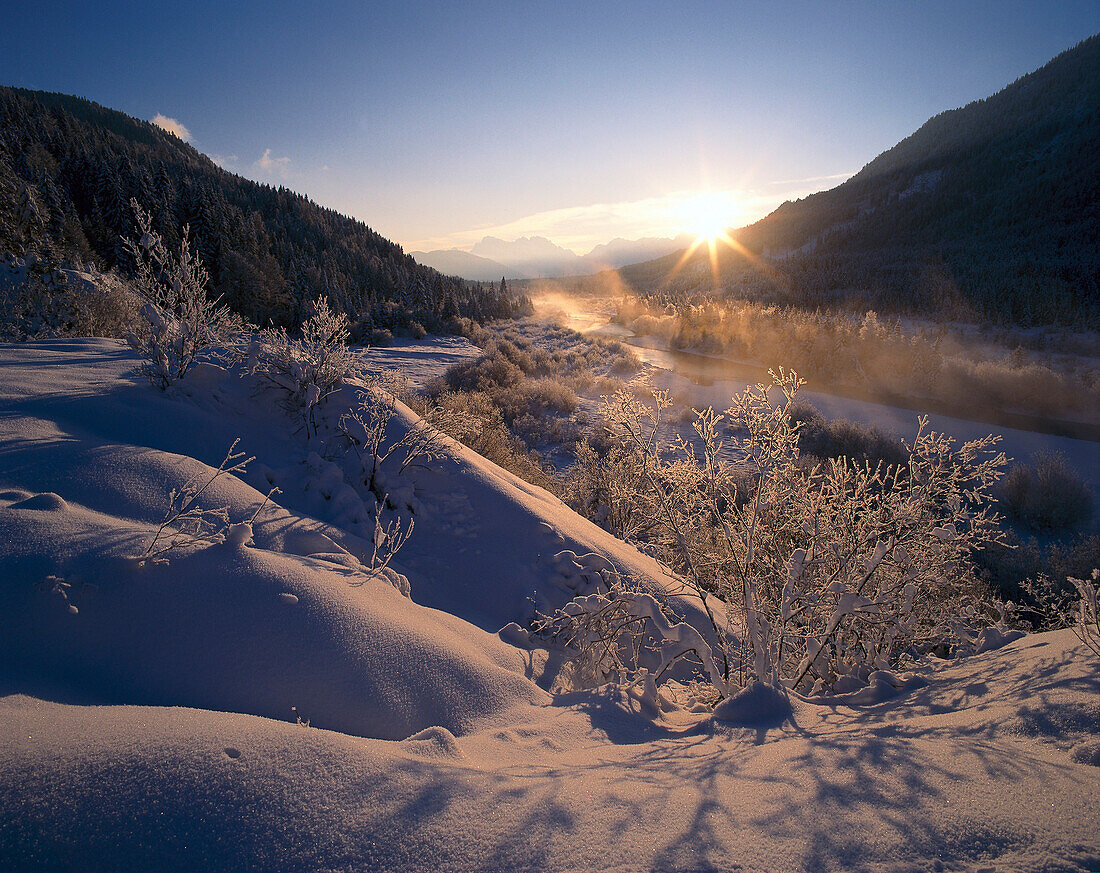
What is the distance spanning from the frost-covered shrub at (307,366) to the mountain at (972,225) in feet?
101

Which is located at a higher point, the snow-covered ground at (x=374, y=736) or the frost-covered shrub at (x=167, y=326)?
the frost-covered shrub at (x=167, y=326)

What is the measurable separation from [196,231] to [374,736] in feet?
122

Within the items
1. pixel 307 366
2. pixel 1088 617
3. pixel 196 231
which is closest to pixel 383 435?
pixel 307 366

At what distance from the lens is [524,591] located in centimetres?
441

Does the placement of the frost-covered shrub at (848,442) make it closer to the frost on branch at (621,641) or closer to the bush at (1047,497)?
the bush at (1047,497)

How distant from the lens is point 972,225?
1592 inches

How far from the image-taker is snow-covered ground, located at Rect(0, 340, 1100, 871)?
1.32 meters

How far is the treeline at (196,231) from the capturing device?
78.3ft

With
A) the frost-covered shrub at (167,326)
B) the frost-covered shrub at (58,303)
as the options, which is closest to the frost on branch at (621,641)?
the frost-covered shrub at (167,326)

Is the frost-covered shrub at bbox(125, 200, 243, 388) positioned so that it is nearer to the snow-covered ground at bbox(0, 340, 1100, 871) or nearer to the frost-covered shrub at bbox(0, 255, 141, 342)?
the snow-covered ground at bbox(0, 340, 1100, 871)

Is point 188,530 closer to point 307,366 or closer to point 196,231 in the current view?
point 307,366

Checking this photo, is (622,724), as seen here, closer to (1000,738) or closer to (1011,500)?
(1000,738)

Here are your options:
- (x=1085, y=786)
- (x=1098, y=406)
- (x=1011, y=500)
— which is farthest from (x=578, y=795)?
(x=1098, y=406)

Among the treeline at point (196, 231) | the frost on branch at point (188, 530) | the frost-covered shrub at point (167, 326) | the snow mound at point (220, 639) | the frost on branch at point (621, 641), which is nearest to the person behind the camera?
the snow mound at point (220, 639)
